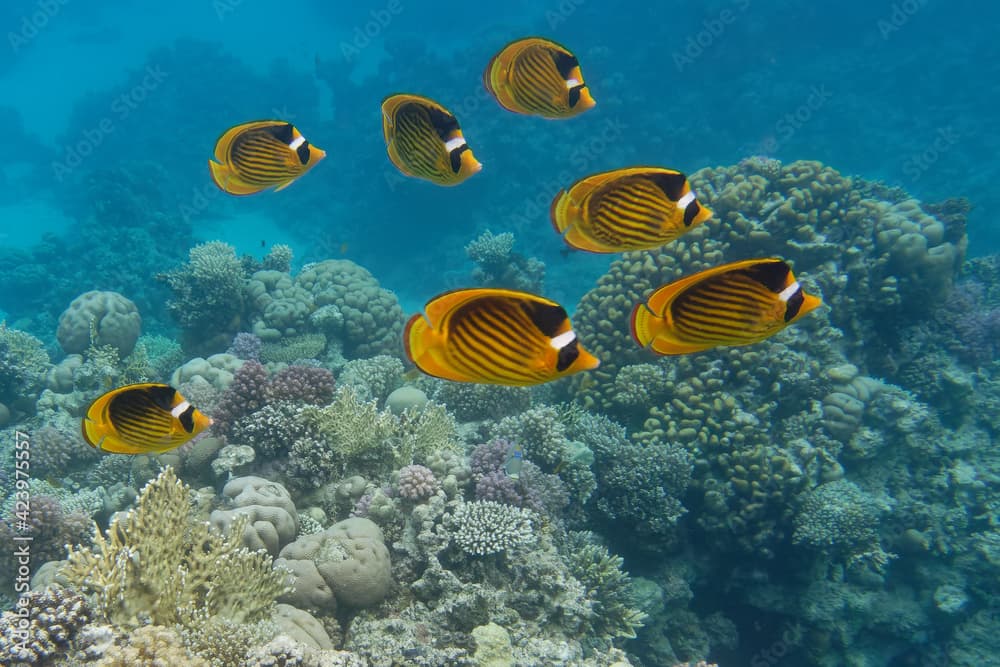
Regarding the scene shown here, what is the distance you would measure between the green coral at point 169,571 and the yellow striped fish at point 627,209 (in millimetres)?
3186

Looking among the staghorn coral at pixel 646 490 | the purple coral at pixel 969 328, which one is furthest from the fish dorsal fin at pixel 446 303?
the purple coral at pixel 969 328

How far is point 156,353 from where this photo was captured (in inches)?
425

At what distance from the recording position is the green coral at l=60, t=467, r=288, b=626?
309cm

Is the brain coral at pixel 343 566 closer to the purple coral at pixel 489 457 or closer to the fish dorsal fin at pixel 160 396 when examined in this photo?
the purple coral at pixel 489 457

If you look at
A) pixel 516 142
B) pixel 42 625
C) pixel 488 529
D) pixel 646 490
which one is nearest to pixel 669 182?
pixel 488 529

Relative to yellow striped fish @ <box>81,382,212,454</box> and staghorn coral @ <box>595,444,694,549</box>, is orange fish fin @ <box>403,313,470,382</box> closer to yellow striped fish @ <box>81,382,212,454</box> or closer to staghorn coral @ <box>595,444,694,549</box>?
yellow striped fish @ <box>81,382,212,454</box>

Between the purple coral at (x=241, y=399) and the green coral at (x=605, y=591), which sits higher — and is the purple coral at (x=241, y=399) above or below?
above

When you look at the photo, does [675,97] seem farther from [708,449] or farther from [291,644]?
[291,644]

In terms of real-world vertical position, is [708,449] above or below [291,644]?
above

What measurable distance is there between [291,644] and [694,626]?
6.37m

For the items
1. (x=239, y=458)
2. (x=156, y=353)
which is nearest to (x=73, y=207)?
(x=156, y=353)

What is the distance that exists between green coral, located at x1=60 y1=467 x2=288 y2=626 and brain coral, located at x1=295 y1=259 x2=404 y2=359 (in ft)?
21.6

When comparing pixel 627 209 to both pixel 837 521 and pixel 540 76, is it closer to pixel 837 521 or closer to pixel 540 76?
pixel 540 76

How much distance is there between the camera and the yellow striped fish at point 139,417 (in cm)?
280
